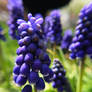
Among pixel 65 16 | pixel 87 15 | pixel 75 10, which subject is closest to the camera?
pixel 87 15

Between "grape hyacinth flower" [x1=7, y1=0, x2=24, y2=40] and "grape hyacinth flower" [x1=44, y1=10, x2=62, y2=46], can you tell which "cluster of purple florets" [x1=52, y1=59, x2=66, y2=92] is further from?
"grape hyacinth flower" [x1=7, y1=0, x2=24, y2=40]

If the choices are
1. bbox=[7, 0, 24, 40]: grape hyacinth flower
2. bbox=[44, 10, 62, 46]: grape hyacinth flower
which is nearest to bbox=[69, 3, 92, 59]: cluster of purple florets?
bbox=[44, 10, 62, 46]: grape hyacinth flower

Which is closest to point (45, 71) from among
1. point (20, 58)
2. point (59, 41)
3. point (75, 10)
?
point (20, 58)

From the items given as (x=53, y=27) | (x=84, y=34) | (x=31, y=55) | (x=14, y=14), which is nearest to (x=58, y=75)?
(x=84, y=34)

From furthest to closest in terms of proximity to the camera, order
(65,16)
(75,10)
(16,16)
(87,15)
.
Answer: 1. (65,16)
2. (75,10)
3. (16,16)
4. (87,15)

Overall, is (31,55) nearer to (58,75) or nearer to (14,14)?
(58,75)

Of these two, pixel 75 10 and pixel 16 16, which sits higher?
pixel 75 10

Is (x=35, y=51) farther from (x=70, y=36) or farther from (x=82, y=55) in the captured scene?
(x=70, y=36)

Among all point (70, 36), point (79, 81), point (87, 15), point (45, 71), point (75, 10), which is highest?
point (75, 10)
